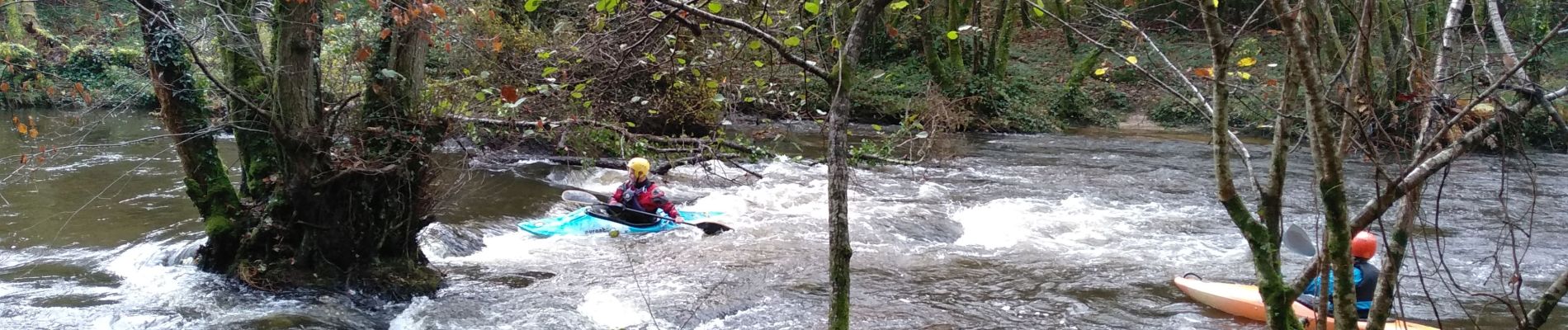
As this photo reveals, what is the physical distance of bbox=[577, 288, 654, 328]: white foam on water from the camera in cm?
574

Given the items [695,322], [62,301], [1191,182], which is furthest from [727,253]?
[1191,182]

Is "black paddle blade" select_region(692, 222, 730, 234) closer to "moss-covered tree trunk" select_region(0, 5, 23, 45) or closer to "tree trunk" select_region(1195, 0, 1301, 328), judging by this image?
"tree trunk" select_region(1195, 0, 1301, 328)

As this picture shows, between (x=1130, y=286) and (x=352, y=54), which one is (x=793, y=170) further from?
(x=352, y=54)

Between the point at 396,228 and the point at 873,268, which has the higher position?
the point at 396,228

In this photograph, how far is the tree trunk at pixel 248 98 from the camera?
4938 millimetres

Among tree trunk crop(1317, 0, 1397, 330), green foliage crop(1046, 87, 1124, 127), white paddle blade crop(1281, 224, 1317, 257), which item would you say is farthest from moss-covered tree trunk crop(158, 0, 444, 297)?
green foliage crop(1046, 87, 1124, 127)

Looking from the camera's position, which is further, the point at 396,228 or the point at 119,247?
the point at 119,247

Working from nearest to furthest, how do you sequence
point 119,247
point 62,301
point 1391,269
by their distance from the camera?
1. point 1391,269
2. point 62,301
3. point 119,247

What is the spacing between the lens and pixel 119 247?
713cm

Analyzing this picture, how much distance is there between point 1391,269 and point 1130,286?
188 inches

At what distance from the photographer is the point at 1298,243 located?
9.08 ft

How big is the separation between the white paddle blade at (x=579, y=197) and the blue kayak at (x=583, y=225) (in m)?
0.73

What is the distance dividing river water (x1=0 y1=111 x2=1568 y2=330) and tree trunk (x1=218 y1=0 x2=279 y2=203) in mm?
615

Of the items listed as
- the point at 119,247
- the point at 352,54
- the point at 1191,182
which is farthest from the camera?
the point at 1191,182
